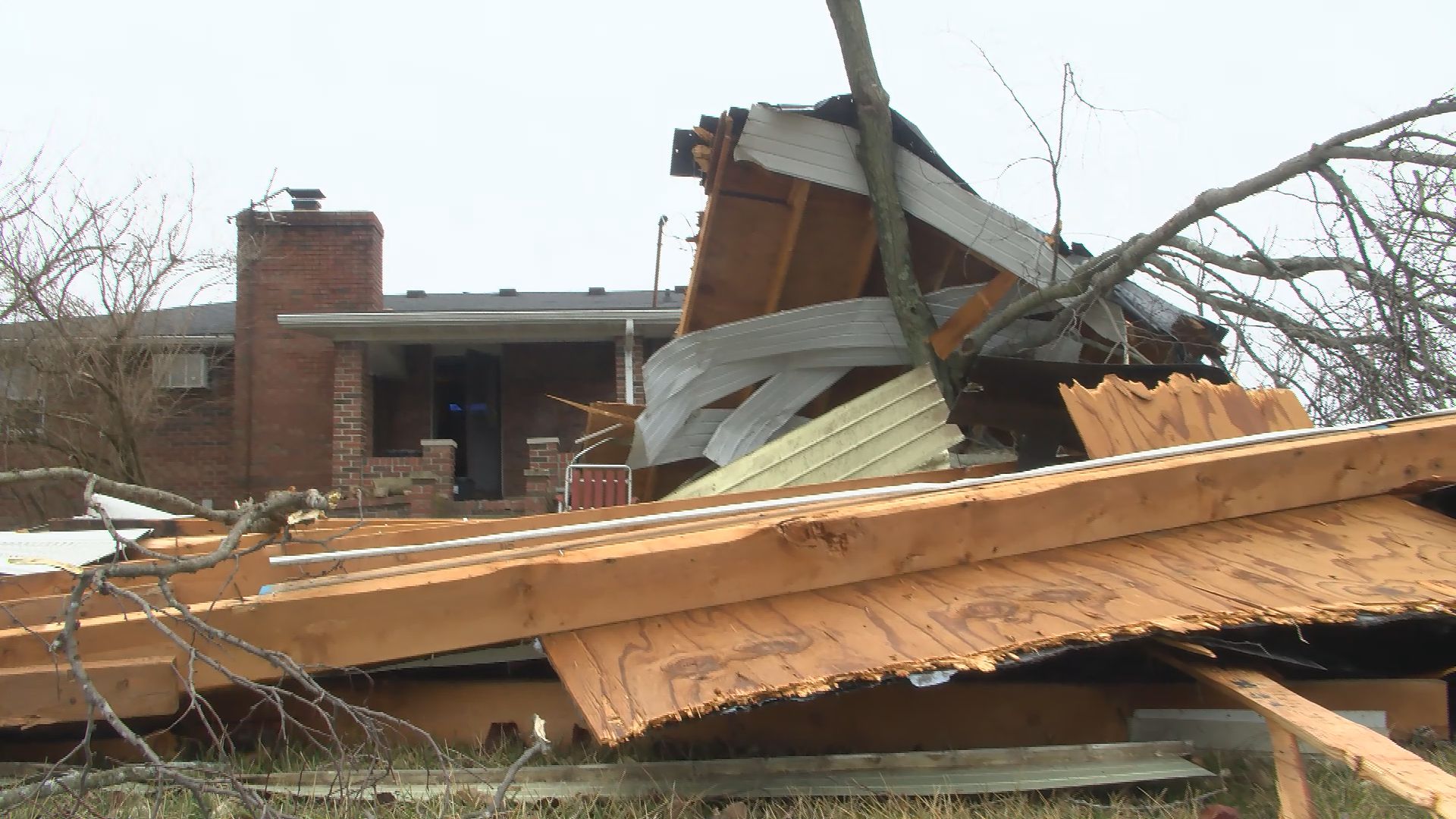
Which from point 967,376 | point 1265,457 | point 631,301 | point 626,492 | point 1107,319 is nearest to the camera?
point 1265,457

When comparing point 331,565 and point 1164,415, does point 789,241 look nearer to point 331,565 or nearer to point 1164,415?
point 1164,415

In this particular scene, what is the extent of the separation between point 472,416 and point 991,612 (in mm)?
11975

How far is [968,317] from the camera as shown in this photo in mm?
5336

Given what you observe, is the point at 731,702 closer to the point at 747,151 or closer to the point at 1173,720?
the point at 1173,720

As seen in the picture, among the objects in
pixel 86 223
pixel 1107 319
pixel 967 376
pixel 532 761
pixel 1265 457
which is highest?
pixel 86 223

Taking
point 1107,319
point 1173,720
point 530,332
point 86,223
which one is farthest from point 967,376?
point 86,223

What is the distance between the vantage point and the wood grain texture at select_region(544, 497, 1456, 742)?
2166 mm

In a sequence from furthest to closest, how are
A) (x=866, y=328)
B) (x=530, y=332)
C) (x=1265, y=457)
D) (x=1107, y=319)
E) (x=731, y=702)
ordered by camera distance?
(x=530, y=332) → (x=866, y=328) → (x=1107, y=319) → (x=1265, y=457) → (x=731, y=702)

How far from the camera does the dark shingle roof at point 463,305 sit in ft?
43.2

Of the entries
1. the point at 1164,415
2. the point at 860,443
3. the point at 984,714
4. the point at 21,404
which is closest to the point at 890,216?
the point at 860,443

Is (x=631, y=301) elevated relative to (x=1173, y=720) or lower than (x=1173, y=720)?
elevated

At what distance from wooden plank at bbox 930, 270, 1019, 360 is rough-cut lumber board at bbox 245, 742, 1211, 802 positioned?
3172 mm

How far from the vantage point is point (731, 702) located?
2080mm

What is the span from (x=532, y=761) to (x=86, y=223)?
1335cm
